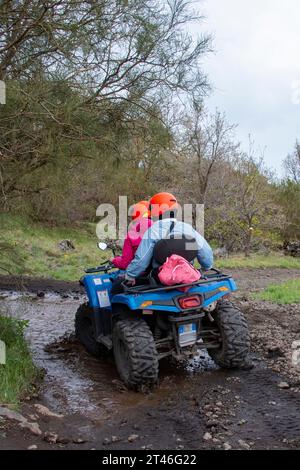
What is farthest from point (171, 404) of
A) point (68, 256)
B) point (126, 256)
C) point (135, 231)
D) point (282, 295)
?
point (68, 256)

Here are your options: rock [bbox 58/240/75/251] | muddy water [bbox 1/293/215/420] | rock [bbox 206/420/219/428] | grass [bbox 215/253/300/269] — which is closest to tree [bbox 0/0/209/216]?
muddy water [bbox 1/293/215/420]

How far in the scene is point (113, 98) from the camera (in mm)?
6180

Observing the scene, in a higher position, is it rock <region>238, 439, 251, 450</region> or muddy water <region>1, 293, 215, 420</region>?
rock <region>238, 439, 251, 450</region>

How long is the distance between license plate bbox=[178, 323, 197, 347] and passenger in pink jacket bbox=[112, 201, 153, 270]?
38.9 inches

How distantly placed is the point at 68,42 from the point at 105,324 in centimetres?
314

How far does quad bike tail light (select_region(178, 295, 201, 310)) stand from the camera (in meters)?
5.22

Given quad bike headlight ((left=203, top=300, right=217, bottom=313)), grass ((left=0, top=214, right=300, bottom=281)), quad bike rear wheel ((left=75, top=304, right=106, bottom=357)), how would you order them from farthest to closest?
1. grass ((left=0, top=214, right=300, bottom=281))
2. quad bike rear wheel ((left=75, top=304, right=106, bottom=357))
3. quad bike headlight ((left=203, top=300, right=217, bottom=313))

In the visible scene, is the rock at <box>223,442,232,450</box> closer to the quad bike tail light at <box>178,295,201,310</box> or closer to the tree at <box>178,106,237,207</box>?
the quad bike tail light at <box>178,295,201,310</box>

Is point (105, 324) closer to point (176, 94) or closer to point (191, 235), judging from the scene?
point (191, 235)

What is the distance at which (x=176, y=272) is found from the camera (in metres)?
5.07

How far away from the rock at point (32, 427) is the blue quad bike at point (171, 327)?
49.6 inches

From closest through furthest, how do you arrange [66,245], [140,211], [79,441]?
1. [79,441]
2. [140,211]
3. [66,245]

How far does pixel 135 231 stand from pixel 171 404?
1875 mm

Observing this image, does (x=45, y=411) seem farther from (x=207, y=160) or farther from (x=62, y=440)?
(x=207, y=160)
